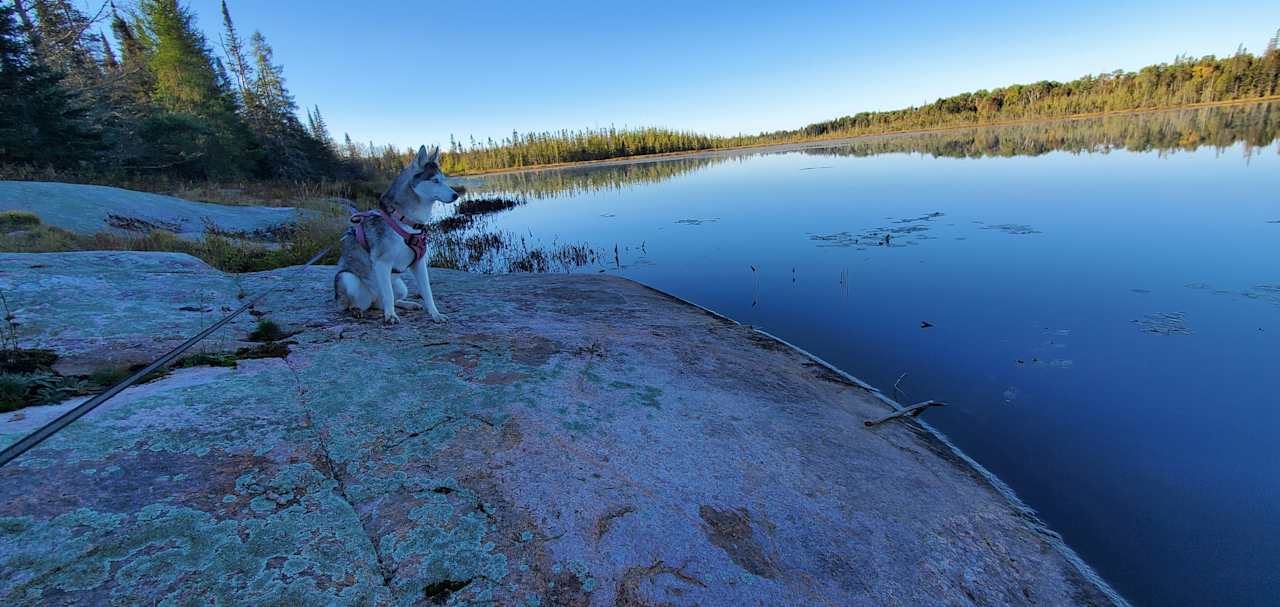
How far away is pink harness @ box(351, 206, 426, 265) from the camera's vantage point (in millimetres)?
4988

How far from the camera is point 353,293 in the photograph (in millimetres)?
5312

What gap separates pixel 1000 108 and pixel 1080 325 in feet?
452

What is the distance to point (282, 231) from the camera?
46.3ft

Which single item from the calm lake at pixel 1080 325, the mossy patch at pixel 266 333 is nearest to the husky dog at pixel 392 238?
the mossy patch at pixel 266 333

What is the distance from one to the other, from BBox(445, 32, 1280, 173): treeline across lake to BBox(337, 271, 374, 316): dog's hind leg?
119 m

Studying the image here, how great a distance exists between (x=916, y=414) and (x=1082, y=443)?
143 centimetres

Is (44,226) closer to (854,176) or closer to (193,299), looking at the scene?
(193,299)

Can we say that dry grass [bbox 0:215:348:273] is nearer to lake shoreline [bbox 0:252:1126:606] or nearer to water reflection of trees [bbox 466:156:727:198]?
lake shoreline [bbox 0:252:1126:606]

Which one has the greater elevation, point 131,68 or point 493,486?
point 131,68

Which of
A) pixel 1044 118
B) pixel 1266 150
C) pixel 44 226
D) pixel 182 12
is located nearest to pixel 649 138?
pixel 1044 118

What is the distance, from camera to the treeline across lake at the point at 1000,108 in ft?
255

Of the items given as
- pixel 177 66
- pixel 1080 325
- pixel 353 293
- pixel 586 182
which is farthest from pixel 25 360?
pixel 586 182

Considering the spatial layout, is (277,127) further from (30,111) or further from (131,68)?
(30,111)

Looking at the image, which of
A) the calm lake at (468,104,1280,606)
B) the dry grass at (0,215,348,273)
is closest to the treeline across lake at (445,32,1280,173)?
the calm lake at (468,104,1280,606)
